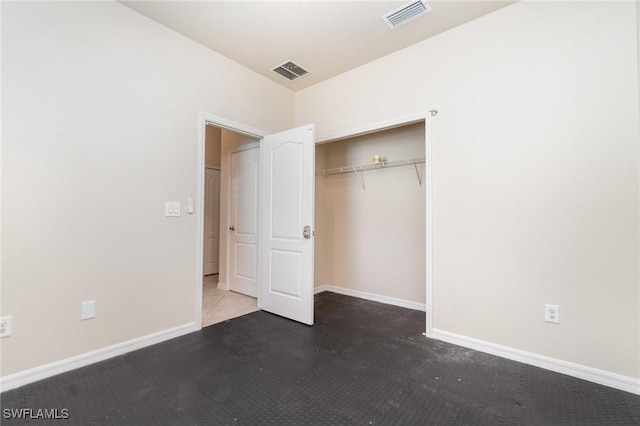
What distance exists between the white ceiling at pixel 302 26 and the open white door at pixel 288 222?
80 centimetres

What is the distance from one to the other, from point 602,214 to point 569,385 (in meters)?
1.15

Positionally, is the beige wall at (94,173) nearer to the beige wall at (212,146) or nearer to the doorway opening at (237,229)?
the doorway opening at (237,229)

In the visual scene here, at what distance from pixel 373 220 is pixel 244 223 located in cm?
178

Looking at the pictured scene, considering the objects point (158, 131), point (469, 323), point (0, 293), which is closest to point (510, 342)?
point (469, 323)

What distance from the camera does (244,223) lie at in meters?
3.93

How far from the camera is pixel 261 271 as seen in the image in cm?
336

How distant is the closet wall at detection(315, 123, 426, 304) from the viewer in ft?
11.3

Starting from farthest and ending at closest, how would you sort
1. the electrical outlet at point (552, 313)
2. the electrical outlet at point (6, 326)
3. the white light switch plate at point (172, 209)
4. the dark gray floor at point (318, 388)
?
the white light switch plate at point (172, 209) → the electrical outlet at point (552, 313) → the electrical outlet at point (6, 326) → the dark gray floor at point (318, 388)

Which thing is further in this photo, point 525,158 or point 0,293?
point 525,158

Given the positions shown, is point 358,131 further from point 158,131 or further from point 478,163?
point 158,131

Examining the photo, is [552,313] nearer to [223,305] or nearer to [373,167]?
[373,167]

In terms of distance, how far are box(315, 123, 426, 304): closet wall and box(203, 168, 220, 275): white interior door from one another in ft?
8.16

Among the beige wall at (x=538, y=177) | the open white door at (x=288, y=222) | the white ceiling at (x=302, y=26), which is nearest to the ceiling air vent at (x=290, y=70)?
the white ceiling at (x=302, y=26)

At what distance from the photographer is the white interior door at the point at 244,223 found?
12.4 feet
